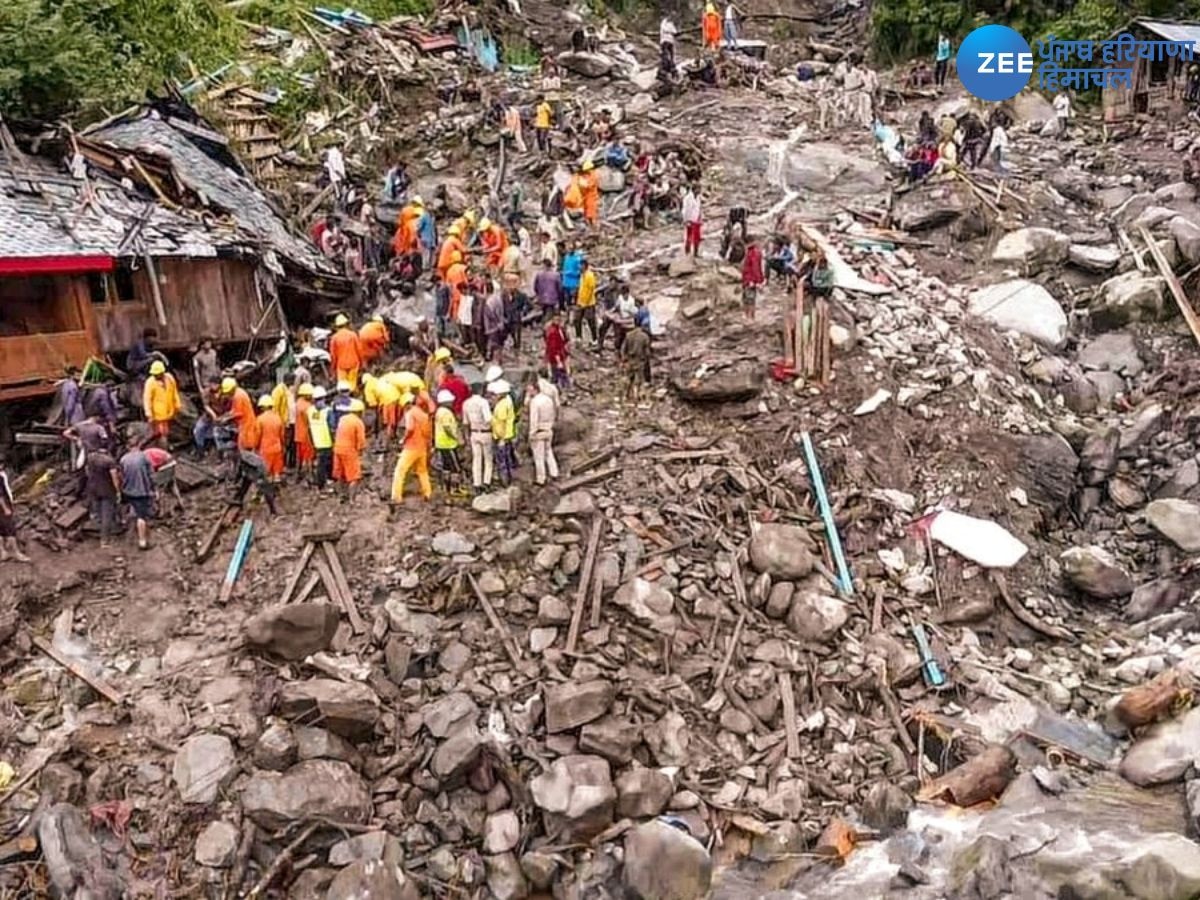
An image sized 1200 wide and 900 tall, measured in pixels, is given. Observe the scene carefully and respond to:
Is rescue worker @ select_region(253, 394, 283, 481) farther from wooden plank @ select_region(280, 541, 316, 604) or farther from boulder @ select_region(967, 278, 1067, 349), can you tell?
boulder @ select_region(967, 278, 1067, 349)

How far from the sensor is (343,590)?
13.1 metres

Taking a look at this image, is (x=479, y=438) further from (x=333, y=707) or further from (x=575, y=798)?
(x=575, y=798)

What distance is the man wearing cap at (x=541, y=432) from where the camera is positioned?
13977mm

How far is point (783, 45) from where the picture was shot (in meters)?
39.4

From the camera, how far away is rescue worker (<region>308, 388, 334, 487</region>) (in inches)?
549

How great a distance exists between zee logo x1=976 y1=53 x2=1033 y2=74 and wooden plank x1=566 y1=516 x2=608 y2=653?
2320 centimetres

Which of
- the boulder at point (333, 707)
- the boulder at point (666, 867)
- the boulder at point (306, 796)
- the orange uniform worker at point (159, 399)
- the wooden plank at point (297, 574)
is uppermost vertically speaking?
the orange uniform worker at point (159, 399)

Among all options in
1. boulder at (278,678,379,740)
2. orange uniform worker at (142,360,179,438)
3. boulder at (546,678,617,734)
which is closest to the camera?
boulder at (278,678,379,740)

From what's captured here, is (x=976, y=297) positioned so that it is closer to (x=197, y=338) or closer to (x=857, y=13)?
(x=197, y=338)

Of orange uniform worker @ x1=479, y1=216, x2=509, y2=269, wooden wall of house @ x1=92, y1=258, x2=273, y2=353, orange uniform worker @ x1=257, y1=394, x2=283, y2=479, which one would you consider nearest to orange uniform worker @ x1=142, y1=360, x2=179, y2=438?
orange uniform worker @ x1=257, y1=394, x2=283, y2=479

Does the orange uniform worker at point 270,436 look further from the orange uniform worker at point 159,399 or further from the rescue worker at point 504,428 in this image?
the rescue worker at point 504,428

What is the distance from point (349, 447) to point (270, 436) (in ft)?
3.69

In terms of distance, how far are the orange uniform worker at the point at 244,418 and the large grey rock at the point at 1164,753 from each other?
11564 mm

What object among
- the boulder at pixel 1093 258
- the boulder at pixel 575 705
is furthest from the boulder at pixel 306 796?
the boulder at pixel 1093 258
